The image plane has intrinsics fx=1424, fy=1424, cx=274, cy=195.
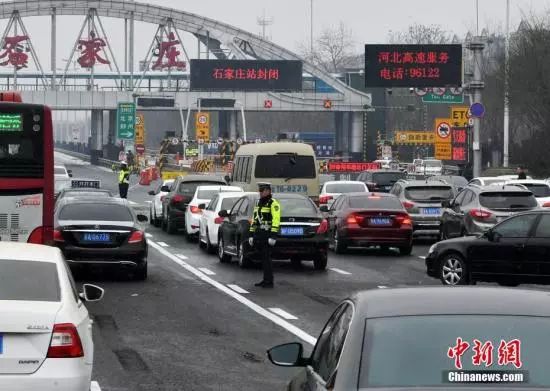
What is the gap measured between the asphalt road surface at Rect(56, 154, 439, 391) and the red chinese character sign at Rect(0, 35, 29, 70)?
8792 cm

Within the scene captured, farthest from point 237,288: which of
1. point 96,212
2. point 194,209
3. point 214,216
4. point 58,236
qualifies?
point 194,209

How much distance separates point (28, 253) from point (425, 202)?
2521cm

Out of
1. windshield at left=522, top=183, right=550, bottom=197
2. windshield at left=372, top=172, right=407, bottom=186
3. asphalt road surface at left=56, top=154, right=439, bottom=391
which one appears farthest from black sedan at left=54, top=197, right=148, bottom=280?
windshield at left=372, top=172, right=407, bottom=186

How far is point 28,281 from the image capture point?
9836 millimetres

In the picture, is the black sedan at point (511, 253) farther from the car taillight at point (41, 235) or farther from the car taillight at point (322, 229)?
the car taillight at point (41, 235)

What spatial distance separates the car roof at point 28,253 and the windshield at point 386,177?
38.0 m

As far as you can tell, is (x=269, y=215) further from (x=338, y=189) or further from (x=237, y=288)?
(x=338, y=189)

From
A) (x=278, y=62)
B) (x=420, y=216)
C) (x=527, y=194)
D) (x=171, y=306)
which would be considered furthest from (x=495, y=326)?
(x=278, y=62)

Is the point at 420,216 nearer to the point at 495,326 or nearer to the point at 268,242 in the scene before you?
the point at 268,242

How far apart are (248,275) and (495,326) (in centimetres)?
1922

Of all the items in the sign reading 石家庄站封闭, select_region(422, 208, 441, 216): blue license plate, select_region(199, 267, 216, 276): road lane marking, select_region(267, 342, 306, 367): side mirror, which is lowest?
select_region(199, 267, 216, 276): road lane marking

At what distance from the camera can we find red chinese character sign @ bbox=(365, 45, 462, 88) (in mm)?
54594

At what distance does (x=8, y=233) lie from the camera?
67.3ft

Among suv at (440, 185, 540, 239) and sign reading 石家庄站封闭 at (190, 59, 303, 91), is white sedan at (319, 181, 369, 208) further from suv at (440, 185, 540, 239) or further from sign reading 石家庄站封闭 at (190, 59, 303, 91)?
sign reading 石家庄站封闭 at (190, 59, 303, 91)
